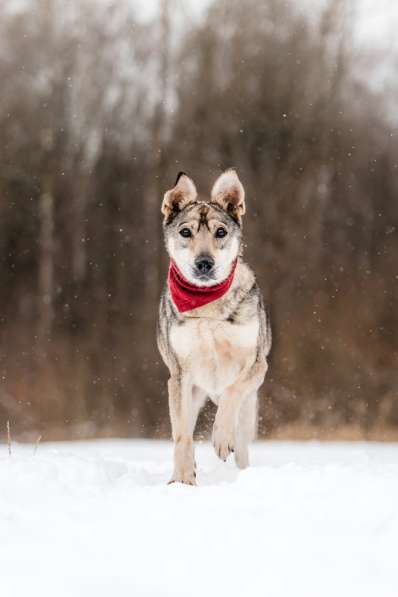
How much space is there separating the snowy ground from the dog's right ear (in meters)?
1.98

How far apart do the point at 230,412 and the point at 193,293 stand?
772mm

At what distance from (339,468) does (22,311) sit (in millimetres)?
10889

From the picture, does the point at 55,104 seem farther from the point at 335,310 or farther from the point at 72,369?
the point at 335,310

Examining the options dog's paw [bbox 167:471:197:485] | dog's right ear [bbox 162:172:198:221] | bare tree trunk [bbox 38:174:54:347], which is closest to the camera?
dog's paw [bbox 167:471:197:485]

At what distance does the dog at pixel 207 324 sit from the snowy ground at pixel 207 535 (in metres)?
0.91

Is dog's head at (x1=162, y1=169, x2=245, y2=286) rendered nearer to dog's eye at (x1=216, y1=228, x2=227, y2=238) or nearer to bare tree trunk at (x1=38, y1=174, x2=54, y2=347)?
dog's eye at (x1=216, y1=228, x2=227, y2=238)

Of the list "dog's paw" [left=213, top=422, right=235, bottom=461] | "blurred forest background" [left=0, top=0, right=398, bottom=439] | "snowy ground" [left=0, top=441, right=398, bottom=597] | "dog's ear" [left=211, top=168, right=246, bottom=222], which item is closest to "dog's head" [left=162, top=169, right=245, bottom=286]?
"dog's ear" [left=211, top=168, right=246, bottom=222]

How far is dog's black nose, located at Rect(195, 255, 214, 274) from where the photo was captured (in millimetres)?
5082

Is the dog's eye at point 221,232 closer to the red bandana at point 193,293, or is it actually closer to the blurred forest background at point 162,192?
the red bandana at point 193,293

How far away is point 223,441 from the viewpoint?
5.07m

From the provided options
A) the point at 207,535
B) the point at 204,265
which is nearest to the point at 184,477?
the point at 204,265

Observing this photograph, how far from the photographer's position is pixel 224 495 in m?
3.73

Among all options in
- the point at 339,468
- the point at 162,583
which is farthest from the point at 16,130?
the point at 162,583

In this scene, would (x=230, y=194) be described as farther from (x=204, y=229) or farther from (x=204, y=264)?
(x=204, y=264)
